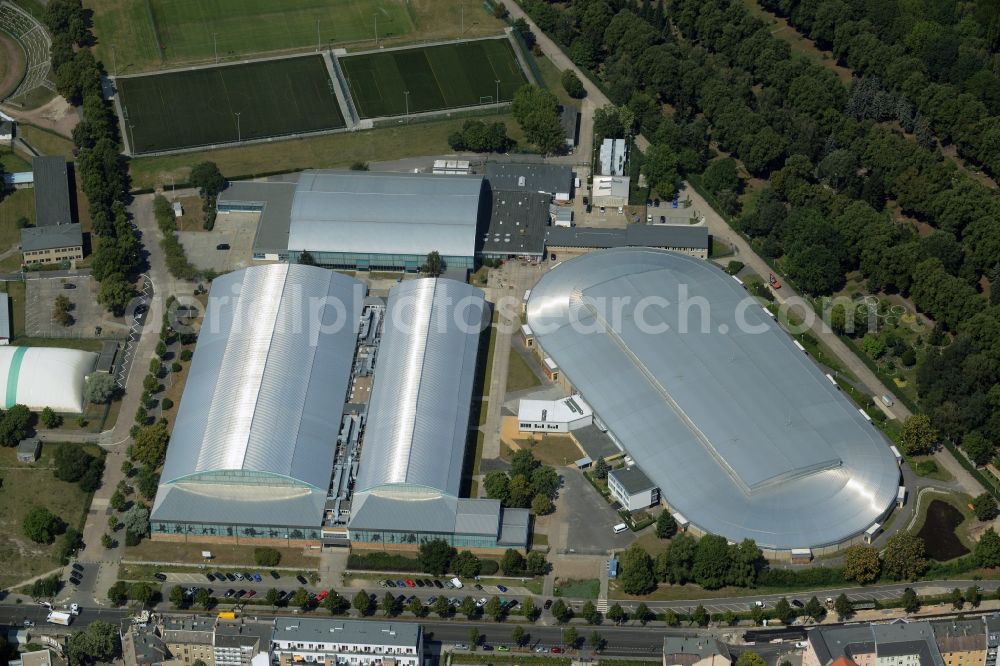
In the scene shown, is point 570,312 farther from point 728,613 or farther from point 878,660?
point 878,660

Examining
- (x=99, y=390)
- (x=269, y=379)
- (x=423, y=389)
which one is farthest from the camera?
(x=99, y=390)

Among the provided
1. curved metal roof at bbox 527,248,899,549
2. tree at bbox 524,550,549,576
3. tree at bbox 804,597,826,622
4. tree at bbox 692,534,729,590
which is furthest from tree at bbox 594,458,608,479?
tree at bbox 804,597,826,622

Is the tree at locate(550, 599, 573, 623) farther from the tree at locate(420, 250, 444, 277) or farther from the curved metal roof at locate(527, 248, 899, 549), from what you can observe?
the tree at locate(420, 250, 444, 277)

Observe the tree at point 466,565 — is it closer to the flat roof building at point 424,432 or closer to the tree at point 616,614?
the flat roof building at point 424,432

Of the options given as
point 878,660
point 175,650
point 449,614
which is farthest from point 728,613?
point 175,650

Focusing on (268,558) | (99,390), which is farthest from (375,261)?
(268,558)

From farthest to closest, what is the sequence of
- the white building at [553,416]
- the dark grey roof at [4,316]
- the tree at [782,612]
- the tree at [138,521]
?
the dark grey roof at [4,316] → the white building at [553,416] → the tree at [138,521] → the tree at [782,612]

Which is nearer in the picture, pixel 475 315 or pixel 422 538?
pixel 422 538

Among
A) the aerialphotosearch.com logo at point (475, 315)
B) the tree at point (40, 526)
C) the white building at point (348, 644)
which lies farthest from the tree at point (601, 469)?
the tree at point (40, 526)

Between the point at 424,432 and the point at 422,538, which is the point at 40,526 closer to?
the point at 422,538
